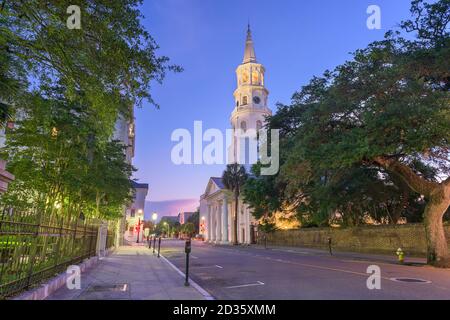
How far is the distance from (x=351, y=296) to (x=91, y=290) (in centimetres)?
673

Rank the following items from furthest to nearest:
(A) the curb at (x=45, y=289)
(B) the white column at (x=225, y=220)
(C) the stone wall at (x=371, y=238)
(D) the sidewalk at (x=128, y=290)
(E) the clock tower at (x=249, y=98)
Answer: (E) the clock tower at (x=249, y=98) → (B) the white column at (x=225, y=220) → (C) the stone wall at (x=371, y=238) → (D) the sidewalk at (x=128, y=290) → (A) the curb at (x=45, y=289)

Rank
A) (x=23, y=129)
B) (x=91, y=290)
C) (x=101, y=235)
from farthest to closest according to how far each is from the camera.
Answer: (x=101, y=235)
(x=23, y=129)
(x=91, y=290)

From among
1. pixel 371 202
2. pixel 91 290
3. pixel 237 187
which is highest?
pixel 237 187

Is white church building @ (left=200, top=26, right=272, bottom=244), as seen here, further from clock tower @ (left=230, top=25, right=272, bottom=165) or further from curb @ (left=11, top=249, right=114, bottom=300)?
curb @ (left=11, top=249, right=114, bottom=300)

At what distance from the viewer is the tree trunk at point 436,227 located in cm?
1820

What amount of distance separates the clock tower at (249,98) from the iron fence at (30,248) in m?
78.7

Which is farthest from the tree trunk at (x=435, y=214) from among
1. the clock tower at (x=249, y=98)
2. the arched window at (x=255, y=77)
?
the arched window at (x=255, y=77)

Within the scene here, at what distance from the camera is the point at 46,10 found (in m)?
7.01

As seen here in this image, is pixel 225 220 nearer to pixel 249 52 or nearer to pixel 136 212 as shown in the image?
pixel 136 212

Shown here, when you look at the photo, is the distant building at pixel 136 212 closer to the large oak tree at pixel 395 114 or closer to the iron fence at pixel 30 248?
the large oak tree at pixel 395 114

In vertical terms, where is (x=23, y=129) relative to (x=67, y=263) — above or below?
above

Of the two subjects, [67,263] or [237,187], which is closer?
[67,263]

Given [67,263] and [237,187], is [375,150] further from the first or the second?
[237,187]

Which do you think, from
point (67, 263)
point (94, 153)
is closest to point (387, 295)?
point (67, 263)
